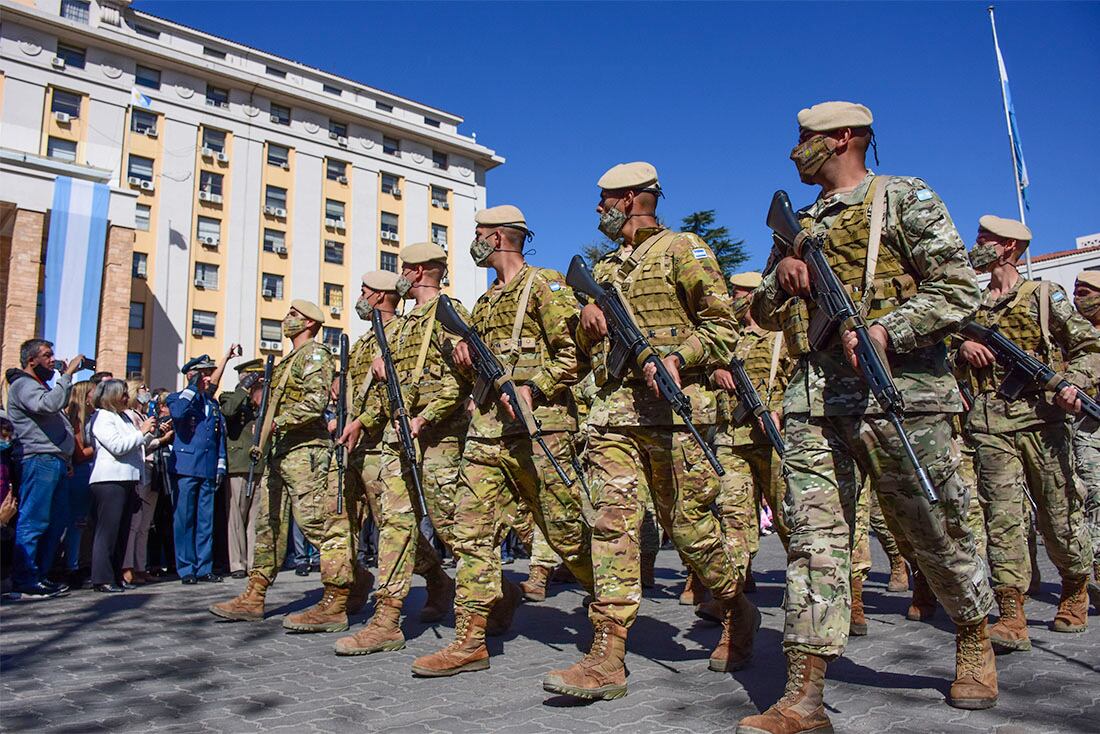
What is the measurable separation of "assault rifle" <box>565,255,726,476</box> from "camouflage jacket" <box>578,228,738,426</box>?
0.29 feet

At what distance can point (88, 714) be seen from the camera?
13.0ft

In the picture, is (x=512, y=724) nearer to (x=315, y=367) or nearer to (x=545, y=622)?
(x=545, y=622)

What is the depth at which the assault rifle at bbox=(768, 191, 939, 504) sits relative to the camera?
10.7 feet

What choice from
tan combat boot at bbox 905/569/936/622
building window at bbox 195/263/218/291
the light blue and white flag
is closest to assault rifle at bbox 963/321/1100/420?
tan combat boot at bbox 905/569/936/622

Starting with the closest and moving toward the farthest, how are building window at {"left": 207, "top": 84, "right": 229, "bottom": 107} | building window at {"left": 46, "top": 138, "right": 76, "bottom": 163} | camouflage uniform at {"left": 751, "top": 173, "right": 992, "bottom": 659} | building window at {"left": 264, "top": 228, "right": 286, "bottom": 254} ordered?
1. camouflage uniform at {"left": 751, "top": 173, "right": 992, "bottom": 659}
2. building window at {"left": 46, "top": 138, "right": 76, "bottom": 163}
3. building window at {"left": 207, "top": 84, "right": 229, "bottom": 107}
4. building window at {"left": 264, "top": 228, "right": 286, "bottom": 254}

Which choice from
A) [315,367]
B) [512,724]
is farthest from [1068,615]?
[315,367]

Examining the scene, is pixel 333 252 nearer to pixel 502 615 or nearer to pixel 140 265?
pixel 140 265

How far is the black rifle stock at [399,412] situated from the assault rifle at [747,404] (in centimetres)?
254

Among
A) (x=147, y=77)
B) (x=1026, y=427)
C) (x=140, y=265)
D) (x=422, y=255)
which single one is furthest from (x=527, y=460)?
(x=147, y=77)

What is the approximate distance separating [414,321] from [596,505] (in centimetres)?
251

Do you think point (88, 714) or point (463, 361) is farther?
point (463, 361)

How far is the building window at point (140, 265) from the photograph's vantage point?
41094 mm

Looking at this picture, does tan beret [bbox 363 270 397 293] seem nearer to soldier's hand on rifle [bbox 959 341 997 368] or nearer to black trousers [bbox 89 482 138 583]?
black trousers [bbox 89 482 138 583]

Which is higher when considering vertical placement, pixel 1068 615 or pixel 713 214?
pixel 713 214
